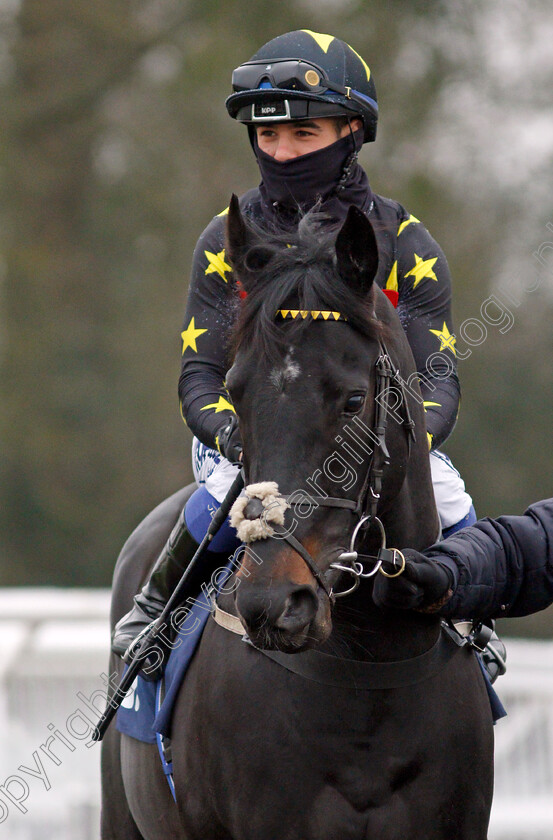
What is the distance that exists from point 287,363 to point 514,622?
14037 mm

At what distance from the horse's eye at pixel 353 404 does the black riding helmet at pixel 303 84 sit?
1300 mm

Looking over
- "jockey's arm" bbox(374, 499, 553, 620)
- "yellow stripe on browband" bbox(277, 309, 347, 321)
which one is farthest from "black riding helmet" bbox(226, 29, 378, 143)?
"jockey's arm" bbox(374, 499, 553, 620)

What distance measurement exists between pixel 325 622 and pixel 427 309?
1466mm

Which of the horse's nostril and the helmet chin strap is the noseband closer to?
the horse's nostril

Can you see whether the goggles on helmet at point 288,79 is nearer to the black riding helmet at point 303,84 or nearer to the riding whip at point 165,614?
the black riding helmet at point 303,84

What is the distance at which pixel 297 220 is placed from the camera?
381 cm

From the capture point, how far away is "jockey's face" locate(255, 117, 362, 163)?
154 inches

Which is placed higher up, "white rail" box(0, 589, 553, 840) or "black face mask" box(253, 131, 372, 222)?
"black face mask" box(253, 131, 372, 222)

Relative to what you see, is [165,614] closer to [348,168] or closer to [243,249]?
[243,249]

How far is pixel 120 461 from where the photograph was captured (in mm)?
18062

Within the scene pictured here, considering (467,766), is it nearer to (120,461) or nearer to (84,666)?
(84,666)

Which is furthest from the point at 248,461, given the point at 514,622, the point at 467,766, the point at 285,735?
the point at 514,622

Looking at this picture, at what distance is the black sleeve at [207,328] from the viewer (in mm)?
3893

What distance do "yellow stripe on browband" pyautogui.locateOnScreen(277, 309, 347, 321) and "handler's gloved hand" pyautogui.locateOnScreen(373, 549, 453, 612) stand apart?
673 millimetres
